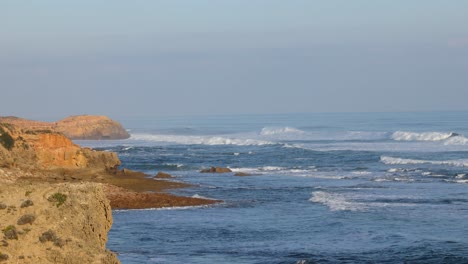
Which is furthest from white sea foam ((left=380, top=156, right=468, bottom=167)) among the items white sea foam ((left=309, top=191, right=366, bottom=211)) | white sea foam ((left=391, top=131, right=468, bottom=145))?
white sea foam ((left=391, top=131, right=468, bottom=145))

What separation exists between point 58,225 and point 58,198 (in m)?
0.76

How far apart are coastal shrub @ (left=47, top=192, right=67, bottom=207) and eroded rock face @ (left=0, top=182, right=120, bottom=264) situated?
0.04 metres

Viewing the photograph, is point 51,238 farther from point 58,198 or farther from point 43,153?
point 43,153

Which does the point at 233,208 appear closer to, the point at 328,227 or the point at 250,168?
the point at 328,227

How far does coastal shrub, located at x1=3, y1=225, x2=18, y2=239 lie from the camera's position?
59.2 ft

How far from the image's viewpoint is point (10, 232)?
18078 millimetres

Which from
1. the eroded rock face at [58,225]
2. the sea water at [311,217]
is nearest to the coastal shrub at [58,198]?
the eroded rock face at [58,225]

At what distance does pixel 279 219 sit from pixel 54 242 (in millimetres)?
20027

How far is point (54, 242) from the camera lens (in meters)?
18.0

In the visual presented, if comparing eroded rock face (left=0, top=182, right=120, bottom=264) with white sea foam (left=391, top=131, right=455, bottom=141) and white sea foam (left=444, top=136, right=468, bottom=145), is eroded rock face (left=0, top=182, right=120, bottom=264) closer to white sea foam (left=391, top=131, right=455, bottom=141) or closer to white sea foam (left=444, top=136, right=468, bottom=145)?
white sea foam (left=444, top=136, right=468, bottom=145)

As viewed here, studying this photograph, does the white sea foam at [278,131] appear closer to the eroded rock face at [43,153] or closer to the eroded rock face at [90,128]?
the eroded rock face at [90,128]

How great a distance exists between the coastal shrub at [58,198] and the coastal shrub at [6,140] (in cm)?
3065

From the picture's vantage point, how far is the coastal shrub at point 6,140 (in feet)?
160

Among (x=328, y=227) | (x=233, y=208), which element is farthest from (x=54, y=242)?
(x=233, y=208)
